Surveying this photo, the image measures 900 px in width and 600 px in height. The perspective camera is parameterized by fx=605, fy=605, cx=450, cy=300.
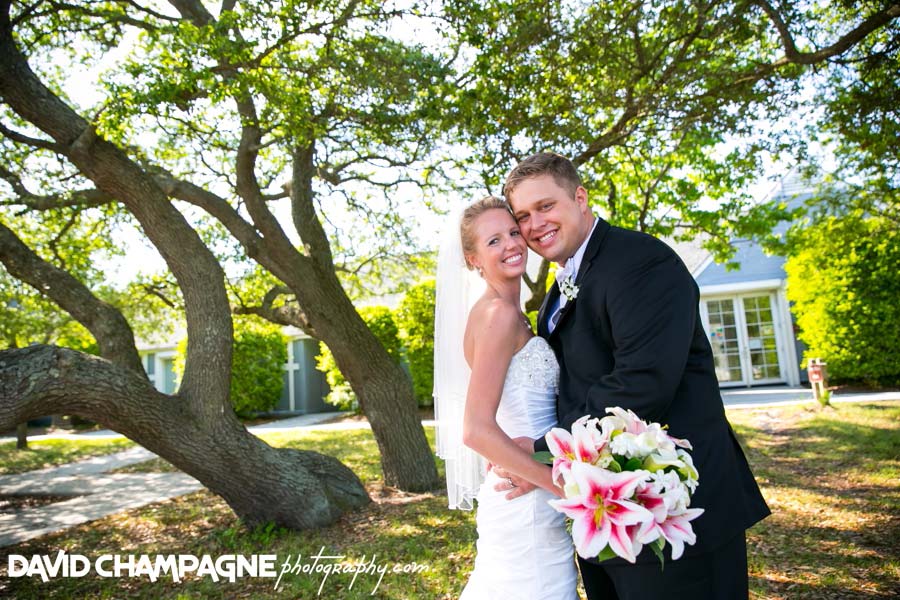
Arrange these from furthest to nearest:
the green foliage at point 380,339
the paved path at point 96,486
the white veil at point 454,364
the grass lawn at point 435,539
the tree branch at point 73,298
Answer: the green foliage at point 380,339
the paved path at point 96,486
the tree branch at point 73,298
the grass lawn at point 435,539
the white veil at point 454,364

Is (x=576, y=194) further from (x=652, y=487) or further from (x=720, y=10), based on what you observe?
(x=720, y=10)

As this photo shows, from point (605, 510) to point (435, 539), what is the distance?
4660 mm

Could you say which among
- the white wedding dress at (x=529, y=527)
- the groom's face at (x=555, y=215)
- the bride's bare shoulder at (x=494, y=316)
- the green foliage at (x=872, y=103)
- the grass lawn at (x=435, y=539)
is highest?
the green foliage at (x=872, y=103)

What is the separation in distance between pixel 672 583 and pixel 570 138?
20.1 ft

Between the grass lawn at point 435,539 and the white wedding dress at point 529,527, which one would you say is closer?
the white wedding dress at point 529,527

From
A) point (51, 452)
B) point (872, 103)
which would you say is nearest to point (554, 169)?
point (872, 103)

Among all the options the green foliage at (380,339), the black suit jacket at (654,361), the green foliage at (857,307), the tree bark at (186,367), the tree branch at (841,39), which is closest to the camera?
the black suit jacket at (654,361)

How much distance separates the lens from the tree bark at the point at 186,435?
4.73 metres

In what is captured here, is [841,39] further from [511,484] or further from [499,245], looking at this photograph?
[511,484]

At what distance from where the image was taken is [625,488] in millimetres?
1819

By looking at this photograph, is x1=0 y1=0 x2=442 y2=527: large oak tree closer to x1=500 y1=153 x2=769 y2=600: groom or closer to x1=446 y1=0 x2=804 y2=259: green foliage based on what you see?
x1=446 y1=0 x2=804 y2=259: green foliage

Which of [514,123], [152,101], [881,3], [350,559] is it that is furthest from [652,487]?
[881,3]

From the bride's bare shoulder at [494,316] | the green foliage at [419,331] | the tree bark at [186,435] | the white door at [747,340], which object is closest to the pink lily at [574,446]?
the bride's bare shoulder at [494,316]

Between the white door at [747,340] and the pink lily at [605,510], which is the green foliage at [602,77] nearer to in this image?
the pink lily at [605,510]
